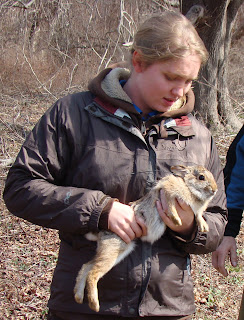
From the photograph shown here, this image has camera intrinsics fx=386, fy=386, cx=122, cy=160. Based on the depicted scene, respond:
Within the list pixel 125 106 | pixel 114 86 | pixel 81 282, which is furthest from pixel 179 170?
pixel 81 282

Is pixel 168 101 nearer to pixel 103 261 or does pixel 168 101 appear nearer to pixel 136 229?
pixel 136 229

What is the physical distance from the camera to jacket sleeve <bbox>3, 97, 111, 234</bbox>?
6.41 ft

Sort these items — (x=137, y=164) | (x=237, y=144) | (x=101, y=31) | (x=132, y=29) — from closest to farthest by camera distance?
(x=137, y=164) < (x=237, y=144) < (x=132, y=29) < (x=101, y=31)

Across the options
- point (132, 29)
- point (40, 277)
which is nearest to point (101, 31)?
point (132, 29)

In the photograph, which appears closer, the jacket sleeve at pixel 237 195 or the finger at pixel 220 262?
the finger at pixel 220 262

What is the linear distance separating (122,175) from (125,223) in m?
0.25

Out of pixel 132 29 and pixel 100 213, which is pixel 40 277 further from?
pixel 132 29

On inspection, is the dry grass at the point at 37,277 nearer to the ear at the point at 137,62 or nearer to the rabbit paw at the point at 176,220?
the rabbit paw at the point at 176,220

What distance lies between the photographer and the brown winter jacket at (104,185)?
197 cm

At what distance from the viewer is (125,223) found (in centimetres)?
203

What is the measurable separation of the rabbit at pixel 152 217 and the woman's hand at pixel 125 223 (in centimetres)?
7

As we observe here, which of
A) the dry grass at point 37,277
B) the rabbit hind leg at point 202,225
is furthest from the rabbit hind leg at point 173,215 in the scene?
the dry grass at point 37,277

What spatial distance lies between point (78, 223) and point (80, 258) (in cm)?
26

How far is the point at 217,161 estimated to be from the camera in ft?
7.70
